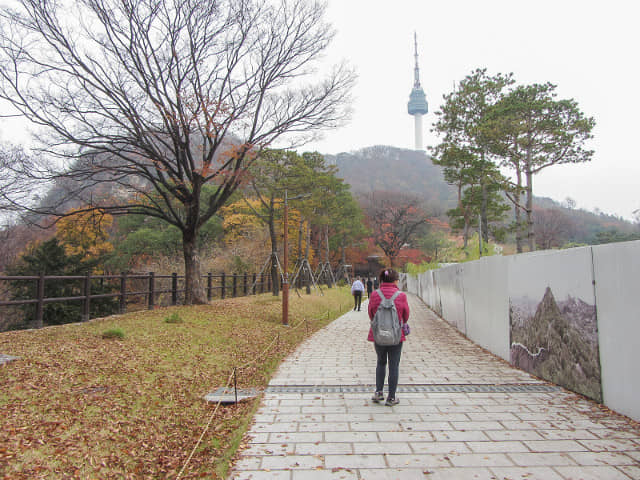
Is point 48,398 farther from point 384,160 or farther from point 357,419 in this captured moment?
point 384,160

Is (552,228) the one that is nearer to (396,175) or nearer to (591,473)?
(396,175)

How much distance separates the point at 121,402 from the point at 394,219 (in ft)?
162

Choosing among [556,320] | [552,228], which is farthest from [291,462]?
[552,228]

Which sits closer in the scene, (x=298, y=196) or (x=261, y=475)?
(x=261, y=475)

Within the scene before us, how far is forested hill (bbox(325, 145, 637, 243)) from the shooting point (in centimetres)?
5212

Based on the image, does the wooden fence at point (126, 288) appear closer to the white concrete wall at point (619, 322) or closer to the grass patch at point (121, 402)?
the grass patch at point (121, 402)

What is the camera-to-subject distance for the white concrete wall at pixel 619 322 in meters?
4.30

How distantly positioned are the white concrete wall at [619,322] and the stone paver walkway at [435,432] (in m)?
0.24

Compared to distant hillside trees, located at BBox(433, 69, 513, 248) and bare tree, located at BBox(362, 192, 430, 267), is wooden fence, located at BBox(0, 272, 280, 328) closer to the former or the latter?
distant hillside trees, located at BBox(433, 69, 513, 248)

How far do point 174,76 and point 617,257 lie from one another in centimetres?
1429

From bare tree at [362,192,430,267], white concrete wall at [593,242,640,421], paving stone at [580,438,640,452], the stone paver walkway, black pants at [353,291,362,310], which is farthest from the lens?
bare tree at [362,192,430,267]

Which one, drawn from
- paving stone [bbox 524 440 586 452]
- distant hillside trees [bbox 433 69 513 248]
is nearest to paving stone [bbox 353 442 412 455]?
paving stone [bbox 524 440 586 452]

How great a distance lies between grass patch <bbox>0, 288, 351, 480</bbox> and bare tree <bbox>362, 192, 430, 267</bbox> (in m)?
44.2

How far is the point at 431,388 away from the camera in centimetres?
603
